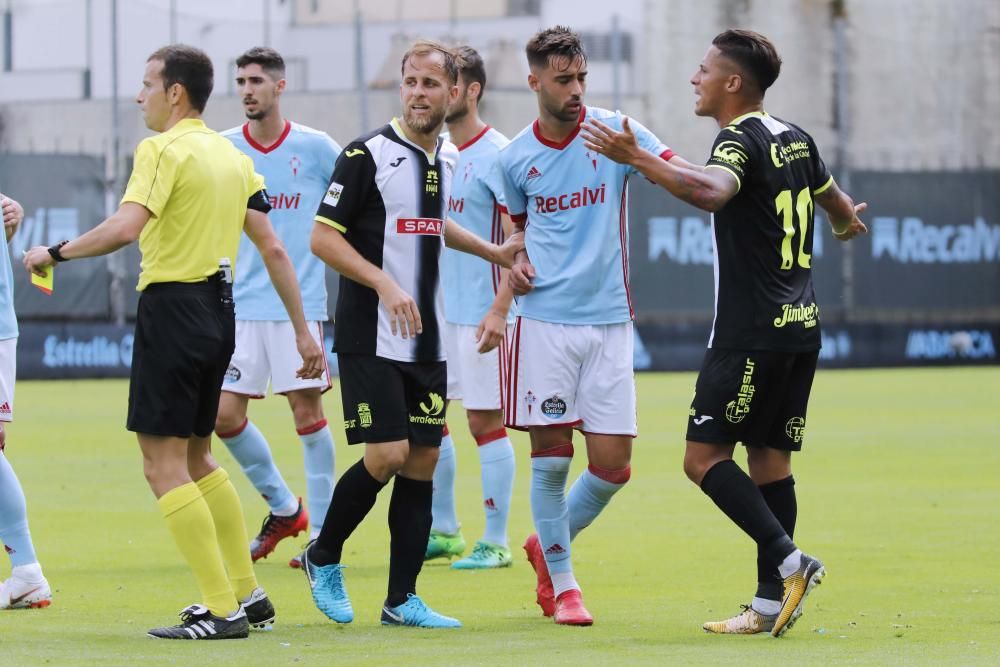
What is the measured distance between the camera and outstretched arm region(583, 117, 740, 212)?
6.19 metres

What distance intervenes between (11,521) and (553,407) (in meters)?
2.31

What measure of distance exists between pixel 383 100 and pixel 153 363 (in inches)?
880

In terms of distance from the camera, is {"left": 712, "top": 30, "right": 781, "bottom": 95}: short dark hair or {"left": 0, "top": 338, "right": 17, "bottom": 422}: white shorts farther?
{"left": 0, "top": 338, "right": 17, "bottom": 422}: white shorts

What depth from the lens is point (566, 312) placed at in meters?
7.07

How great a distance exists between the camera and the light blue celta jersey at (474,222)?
9.08 meters

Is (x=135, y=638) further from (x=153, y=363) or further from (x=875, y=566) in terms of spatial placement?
(x=875, y=566)

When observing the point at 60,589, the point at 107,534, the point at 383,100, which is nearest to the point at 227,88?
the point at 383,100

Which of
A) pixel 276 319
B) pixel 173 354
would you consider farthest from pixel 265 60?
pixel 173 354

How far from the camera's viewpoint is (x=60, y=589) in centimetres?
770

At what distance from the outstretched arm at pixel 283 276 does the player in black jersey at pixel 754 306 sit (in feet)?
4.95

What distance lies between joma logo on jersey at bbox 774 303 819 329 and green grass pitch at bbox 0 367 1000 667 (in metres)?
1.17

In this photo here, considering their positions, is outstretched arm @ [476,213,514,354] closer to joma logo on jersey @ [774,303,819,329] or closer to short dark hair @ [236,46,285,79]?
joma logo on jersey @ [774,303,819,329]

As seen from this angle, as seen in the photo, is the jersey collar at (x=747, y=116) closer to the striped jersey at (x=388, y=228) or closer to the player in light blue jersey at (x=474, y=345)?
the striped jersey at (x=388, y=228)

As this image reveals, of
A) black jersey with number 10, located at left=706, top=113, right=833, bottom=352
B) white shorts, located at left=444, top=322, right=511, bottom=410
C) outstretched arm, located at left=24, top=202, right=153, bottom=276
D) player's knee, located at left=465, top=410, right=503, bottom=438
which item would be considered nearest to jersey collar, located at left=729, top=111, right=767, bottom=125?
black jersey with number 10, located at left=706, top=113, right=833, bottom=352
